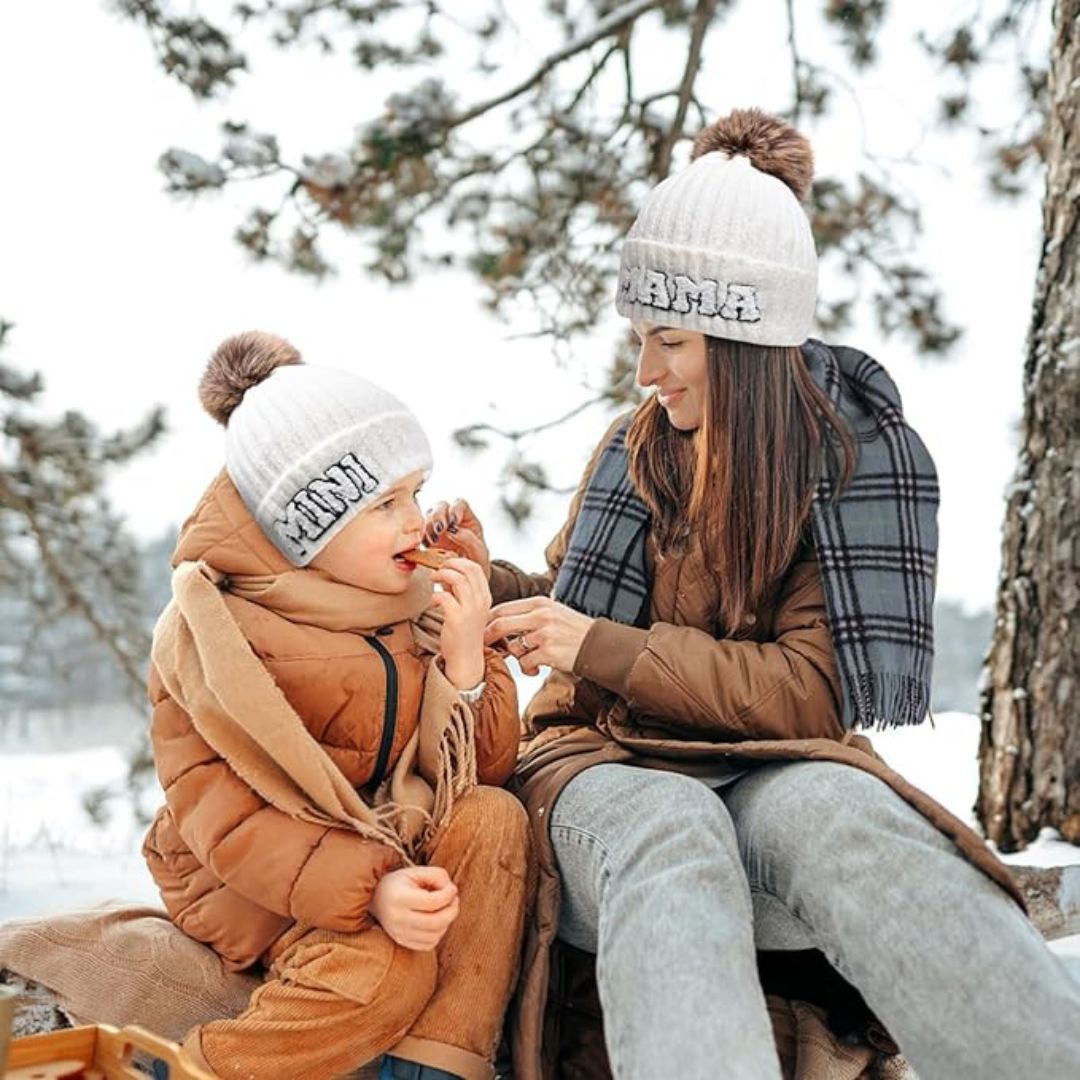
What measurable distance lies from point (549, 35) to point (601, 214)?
60cm

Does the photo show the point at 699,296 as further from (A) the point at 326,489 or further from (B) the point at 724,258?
(A) the point at 326,489

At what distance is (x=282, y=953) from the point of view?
1653mm

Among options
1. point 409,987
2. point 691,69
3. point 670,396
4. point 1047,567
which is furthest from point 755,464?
point 691,69

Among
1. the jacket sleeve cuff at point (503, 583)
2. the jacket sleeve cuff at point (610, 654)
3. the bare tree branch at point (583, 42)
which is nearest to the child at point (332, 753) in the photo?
the jacket sleeve cuff at point (610, 654)

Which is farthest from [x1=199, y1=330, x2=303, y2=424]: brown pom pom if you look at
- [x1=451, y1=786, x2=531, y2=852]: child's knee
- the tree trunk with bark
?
the tree trunk with bark

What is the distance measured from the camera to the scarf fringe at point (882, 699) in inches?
71.8

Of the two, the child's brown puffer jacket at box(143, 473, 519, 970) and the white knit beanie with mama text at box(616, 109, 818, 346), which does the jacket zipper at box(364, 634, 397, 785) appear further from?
the white knit beanie with mama text at box(616, 109, 818, 346)

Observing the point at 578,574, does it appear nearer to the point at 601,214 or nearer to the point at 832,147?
the point at 601,214

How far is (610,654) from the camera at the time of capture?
1.83 meters

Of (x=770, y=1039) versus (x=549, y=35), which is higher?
(x=549, y=35)

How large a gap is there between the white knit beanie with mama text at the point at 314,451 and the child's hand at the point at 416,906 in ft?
1.40

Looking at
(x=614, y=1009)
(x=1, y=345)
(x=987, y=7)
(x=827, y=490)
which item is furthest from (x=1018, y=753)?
(x=1, y=345)

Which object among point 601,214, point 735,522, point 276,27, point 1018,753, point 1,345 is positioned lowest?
point 1018,753

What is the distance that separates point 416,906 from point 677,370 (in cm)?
86
